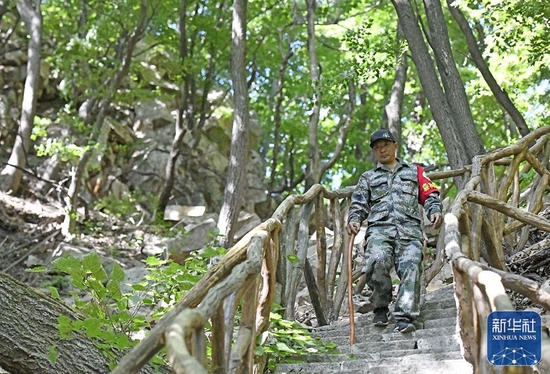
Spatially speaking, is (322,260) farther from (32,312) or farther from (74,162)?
(74,162)

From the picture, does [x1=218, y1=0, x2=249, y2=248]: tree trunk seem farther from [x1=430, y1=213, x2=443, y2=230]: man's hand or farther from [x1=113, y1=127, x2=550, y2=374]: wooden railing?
[x1=430, y1=213, x2=443, y2=230]: man's hand

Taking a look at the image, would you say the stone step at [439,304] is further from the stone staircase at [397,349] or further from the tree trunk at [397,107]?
the tree trunk at [397,107]

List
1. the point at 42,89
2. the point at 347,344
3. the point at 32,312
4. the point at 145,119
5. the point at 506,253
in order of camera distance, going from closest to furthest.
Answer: the point at 32,312
the point at 347,344
the point at 506,253
the point at 42,89
the point at 145,119

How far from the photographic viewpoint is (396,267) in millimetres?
5109

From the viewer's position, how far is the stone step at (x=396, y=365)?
3.98 meters

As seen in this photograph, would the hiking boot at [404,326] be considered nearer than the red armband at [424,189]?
Yes

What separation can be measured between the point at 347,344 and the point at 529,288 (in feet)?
7.96

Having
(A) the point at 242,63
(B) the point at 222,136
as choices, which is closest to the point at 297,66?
(B) the point at 222,136

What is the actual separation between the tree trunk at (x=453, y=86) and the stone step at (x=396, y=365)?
14.2 ft

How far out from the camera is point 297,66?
66.3ft

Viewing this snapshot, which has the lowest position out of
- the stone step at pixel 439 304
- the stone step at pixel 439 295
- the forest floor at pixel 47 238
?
the stone step at pixel 439 304

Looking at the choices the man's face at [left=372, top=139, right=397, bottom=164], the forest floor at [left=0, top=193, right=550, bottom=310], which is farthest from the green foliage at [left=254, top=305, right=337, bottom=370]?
the forest floor at [left=0, top=193, right=550, bottom=310]

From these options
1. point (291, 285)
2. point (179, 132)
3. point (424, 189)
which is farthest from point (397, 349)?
point (179, 132)

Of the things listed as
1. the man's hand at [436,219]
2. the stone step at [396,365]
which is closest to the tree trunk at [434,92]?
the man's hand at [436,219]
